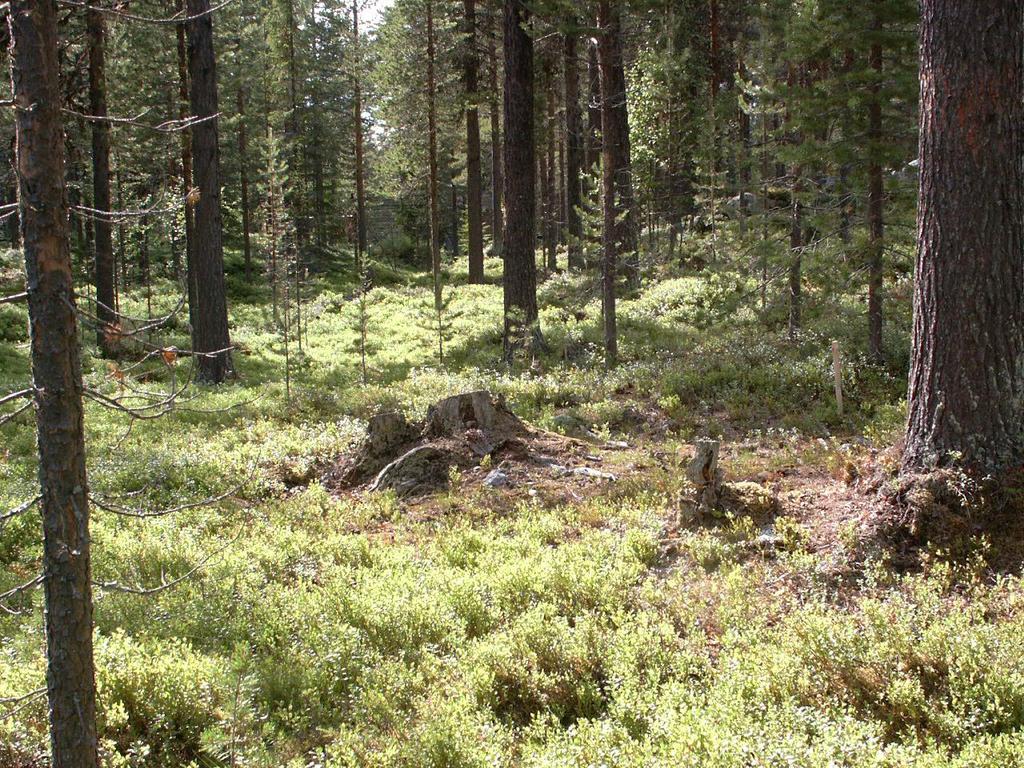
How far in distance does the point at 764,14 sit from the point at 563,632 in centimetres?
1571

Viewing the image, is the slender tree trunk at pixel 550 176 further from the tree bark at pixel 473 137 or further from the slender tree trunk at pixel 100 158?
the slender tree trunk at pixel 100 158

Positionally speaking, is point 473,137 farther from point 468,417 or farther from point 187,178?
point 468,417

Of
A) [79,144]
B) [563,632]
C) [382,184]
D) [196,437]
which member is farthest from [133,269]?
[563,632]

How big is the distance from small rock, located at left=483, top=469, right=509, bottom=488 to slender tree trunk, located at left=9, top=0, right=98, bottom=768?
223 inches

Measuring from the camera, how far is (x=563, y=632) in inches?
195

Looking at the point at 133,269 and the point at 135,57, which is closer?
the point at 135,57

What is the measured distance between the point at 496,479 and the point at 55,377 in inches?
238

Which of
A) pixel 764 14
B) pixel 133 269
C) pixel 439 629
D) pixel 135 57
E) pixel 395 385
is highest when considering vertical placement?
pixel 135 57

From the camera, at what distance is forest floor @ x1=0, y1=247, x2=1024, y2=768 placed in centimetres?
393

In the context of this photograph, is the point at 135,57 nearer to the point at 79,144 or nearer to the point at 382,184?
the point at 79,144

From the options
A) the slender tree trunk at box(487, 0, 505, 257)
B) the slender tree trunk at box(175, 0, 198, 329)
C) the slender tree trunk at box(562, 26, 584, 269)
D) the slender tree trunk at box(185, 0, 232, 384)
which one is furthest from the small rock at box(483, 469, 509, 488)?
the slender tree trunk at box(562, 26, 584, 269)

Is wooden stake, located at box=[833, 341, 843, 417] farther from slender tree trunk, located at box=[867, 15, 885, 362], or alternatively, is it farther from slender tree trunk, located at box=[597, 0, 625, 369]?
slender tree trunk, located at box=[597, 0, 625, 369]

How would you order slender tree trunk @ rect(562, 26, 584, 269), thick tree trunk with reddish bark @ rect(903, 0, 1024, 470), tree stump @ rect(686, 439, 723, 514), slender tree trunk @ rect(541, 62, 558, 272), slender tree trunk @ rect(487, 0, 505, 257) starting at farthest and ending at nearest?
slender tree trunk @ rect(541, 62, 558, 272) → slender tree trunk @ rect(562, 26, 584, 269) → slender tree trunk @ rect(487, 0, 505, 257) → tree stump @ rect(686, 439, 723, 514) → thick tree trunk with reddish bark @ rect(903, 0, 1024, 470)

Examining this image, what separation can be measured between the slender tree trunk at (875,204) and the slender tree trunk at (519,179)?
6.34m
